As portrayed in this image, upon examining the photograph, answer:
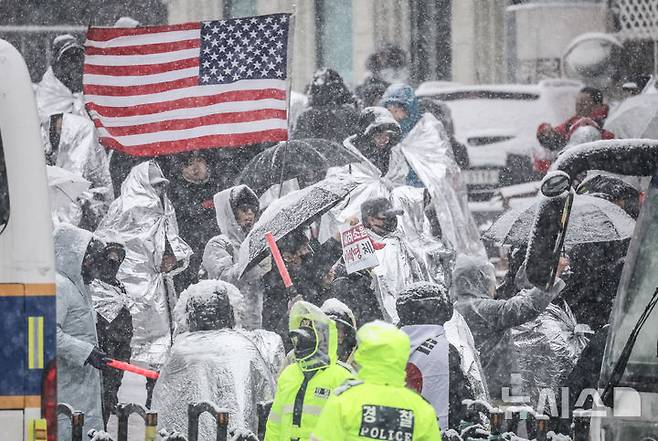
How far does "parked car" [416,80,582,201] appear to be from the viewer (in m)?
19.1

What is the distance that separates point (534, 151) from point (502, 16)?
5.54 meters

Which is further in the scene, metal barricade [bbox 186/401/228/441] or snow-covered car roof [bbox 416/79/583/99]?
snow-covered car roof [bbox 416/79/583/99]

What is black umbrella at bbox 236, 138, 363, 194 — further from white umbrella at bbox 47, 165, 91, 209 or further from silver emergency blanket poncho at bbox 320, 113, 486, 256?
white umbrella at bbox 47, 165, 91, 209

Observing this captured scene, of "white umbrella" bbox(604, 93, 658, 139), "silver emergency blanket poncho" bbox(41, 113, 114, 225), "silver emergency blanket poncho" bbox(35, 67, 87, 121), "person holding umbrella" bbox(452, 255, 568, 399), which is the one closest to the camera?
"person holding umbrella" bbox(452, 255, 568, 399)

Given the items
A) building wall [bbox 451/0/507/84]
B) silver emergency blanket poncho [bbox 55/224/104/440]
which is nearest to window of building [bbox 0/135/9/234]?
silver emergency blanket poncho [bbox 55/224/104/440]

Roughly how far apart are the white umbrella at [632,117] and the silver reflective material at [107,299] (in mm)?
6032

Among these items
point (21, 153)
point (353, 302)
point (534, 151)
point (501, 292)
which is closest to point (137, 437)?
point (353, 302)

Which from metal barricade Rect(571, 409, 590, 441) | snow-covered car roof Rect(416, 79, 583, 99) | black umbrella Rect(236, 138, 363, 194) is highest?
snow-covered car roof Rect(416, 79, 583, 99)

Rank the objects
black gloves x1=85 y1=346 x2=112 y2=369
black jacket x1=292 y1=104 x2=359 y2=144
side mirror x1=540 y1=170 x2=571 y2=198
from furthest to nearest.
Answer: black jacket x1=292 y1=104 x2=359 y2=144 → black gloves x1=85 y1=346 x2=112 y2=369 → side mirror x1=540 y1=170 x2=571 y2=198

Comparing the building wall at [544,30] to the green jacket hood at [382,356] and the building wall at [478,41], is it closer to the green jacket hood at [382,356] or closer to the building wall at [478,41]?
the building wall at [478,41]

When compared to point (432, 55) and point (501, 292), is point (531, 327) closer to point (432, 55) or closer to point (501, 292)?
point (501, 292)

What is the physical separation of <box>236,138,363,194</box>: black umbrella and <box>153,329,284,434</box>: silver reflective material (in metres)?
3.40

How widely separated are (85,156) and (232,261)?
2119mm

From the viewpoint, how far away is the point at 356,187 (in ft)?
44.4
